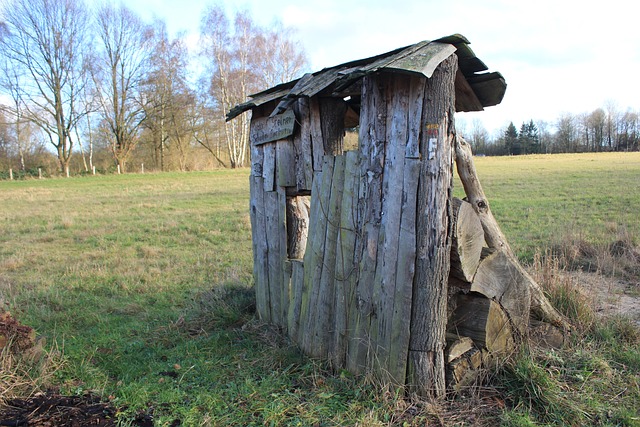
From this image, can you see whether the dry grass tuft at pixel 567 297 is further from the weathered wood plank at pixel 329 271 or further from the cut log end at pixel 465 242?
the weathered wood plank at pixel 329 271

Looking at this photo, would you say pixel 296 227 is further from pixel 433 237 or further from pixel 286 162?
pixel 433 237

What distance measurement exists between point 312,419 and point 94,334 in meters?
2.94

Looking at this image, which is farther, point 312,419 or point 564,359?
point 564,359

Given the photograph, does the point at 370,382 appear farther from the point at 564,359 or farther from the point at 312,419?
the point at 564,359

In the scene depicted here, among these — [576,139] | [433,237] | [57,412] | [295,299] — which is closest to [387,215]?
[433,237]

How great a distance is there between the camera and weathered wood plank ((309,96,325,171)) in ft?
13.6

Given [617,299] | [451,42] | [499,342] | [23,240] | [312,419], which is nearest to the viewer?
Answer: [312,419]

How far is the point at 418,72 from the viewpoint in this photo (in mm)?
2910

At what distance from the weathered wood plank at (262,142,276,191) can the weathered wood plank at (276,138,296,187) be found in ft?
0.30

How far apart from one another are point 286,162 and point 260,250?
1078 millimetres

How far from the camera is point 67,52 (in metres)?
37.8

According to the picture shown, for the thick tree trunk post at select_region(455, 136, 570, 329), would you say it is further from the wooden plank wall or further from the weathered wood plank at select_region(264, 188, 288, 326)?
the weathered wood plank at select_region(264, 188, 288, 326)

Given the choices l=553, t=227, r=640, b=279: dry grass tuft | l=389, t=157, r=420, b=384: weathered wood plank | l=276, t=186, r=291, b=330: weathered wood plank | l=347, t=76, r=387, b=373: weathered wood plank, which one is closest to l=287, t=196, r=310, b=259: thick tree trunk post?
l=276, t=186, r=291, b=330: weathered wood plank

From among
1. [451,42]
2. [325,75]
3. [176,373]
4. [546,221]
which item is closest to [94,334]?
[176,373]
